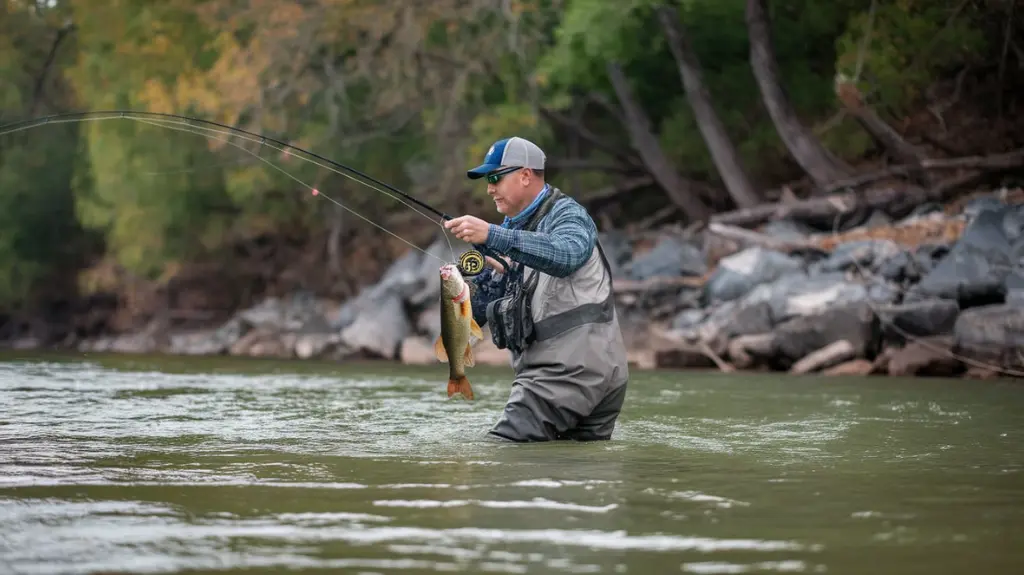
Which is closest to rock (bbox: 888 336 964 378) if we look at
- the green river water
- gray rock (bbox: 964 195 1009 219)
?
gray rock (bbox: 964 195 1009 219)

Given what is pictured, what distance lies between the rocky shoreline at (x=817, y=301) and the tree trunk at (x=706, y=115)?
0.95m

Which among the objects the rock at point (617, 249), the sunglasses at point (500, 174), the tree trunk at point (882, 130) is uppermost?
the tree trunk at point (882, 130)

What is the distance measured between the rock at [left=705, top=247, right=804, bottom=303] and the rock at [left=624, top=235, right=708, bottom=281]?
4.93 feet

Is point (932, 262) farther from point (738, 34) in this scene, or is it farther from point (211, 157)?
point (211, 157)

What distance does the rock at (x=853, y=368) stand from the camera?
16.7 meters

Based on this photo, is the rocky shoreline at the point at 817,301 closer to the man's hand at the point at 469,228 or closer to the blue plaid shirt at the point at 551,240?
the blue plaid shirt at the point at 551,240

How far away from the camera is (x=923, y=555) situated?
464 cm

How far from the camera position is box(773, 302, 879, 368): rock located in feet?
55.4

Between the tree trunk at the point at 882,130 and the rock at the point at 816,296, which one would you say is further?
the tree trunk at the point at 882,130

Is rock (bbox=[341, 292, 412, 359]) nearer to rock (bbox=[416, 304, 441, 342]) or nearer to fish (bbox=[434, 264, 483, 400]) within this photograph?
rock (bbox=[416, 304, 441, 342])

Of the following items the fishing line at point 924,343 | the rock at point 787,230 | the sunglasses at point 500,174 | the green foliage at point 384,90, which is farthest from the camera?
the green foliage at point 384,90

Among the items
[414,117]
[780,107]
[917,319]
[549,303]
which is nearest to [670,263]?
[780,107]

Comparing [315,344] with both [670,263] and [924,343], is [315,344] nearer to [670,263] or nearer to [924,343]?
[670,263]

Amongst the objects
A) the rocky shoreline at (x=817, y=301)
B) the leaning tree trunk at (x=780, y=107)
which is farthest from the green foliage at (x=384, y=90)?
the rocky shoreline at (x=817, y=301)
